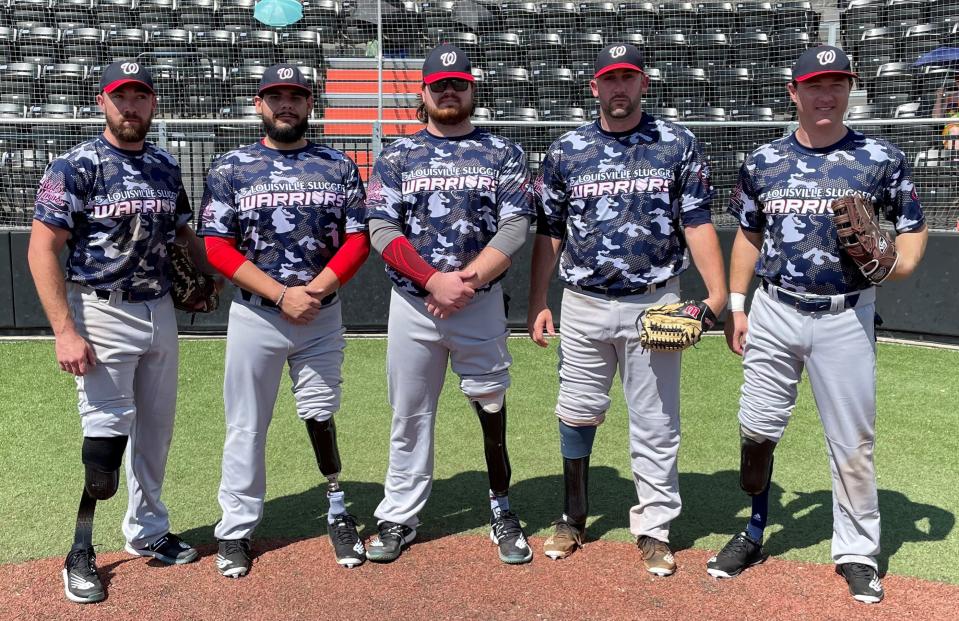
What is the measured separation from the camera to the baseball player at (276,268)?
12.1ft

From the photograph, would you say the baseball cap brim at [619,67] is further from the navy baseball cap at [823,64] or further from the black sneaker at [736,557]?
the black sneaker at [736,557]

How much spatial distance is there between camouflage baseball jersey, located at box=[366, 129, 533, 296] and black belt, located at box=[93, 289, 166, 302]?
1011 mm

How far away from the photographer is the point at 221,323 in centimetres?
855

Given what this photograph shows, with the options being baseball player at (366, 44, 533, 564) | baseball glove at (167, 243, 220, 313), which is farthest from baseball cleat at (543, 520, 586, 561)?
baseball glove at (167, 243, 220, 313)

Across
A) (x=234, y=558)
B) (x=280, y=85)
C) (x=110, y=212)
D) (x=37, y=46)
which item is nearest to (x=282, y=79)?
(x=280, y=85)

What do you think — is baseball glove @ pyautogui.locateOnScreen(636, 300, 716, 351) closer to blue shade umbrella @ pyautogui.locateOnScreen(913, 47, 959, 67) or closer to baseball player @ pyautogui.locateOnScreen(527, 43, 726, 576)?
baseball player @ pyautogui.locateOnScreen(527, 43, 726, 576)

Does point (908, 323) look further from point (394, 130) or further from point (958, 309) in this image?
point (394, 130)

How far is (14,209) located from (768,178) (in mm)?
7971

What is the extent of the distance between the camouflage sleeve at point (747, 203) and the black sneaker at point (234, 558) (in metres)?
2.63

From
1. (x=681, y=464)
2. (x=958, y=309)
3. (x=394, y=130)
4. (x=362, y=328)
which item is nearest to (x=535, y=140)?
(x=394, y=130)

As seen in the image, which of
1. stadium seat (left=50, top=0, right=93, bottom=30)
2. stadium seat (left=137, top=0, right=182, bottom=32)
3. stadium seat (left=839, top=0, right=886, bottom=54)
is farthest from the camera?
stadium seat (left=137, top=0, right=182, bottom=32)

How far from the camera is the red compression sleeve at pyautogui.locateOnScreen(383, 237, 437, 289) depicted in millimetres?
3648

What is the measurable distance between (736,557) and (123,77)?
10.8 ft

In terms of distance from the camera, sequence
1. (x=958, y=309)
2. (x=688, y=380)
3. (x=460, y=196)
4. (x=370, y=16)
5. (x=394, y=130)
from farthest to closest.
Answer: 1. (x=370, y=16)
2. (x=394, y=130)
3. (x=958, y=309)
4. (x=688, y=380)
5. (x=460, y=196)
